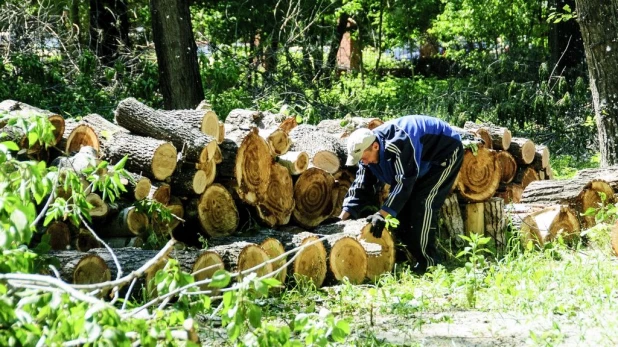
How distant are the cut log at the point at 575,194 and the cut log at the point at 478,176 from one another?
1.42 ft

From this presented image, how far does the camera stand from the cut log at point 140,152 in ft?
23.0

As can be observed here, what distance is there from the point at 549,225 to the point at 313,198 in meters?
2.25

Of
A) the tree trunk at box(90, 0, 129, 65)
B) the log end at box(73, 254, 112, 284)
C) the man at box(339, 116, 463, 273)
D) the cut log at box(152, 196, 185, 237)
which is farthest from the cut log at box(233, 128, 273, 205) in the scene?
the tree trunk at box(90, 0, 129, 65)

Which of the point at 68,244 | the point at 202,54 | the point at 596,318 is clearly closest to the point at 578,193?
the point at 596,318

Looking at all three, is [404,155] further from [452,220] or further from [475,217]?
[475,217]

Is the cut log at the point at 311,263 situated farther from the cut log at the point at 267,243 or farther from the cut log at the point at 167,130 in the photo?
the cut log at the point at 167,130

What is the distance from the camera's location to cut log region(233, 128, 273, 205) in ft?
25.0

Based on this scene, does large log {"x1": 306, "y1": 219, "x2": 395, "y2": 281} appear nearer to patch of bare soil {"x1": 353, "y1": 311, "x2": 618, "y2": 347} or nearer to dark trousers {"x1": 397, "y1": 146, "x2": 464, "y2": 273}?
dark trousers {"x1": 397, "y1": 146, "x2": 464, "y2": 273}

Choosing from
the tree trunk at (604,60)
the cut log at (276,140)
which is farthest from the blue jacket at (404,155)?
the tree trunk at (604,60)

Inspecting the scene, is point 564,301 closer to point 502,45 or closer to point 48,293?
point 48,293

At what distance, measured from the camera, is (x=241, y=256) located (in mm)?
6457

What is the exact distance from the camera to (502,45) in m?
21.4

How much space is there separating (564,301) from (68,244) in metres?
3.81

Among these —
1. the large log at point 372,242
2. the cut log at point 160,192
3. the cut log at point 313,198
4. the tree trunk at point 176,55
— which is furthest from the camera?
the tree trunk at point 176,55
